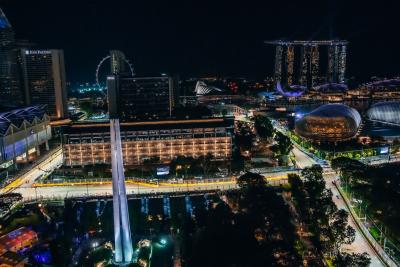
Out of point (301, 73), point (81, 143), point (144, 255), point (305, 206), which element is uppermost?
point (301, 73)

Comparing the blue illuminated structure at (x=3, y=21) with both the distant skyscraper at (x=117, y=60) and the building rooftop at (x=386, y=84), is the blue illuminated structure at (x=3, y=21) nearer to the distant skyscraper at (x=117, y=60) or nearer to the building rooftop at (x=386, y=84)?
the distant skyscraper at (x=117, y=60)

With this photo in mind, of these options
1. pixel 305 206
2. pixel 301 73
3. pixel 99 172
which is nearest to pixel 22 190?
pixel 99 172

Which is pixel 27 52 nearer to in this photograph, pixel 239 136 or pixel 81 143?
pixel 81 143

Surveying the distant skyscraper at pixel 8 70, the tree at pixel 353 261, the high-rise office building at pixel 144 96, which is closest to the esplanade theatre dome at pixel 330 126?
the high-rise office building at pixel 144 96

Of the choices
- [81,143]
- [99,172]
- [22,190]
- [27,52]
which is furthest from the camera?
[27,52]

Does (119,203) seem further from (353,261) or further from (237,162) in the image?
(237,162)

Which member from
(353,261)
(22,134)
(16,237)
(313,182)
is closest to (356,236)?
(353,261)
